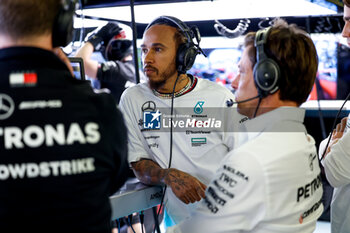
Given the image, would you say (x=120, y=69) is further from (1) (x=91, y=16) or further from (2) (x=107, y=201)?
(2) (x=107, y=201)

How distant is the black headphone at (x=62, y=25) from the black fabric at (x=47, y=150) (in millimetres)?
53

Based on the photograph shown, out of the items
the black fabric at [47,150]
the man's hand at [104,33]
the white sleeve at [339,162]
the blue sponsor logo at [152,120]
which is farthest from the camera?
the man's hand at [104,33]

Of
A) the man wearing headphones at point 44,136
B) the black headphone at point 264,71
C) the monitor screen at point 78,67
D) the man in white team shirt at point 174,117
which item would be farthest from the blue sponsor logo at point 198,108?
the man wearing headphones at point 44,136

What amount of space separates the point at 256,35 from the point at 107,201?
580 millimetres

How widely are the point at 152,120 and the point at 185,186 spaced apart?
0.34 meters

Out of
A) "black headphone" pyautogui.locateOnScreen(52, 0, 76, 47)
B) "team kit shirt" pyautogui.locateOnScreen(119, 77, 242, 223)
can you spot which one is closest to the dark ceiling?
"team kit shirt" pyautogui.locateOnScreen(119, 77, 242, 223)

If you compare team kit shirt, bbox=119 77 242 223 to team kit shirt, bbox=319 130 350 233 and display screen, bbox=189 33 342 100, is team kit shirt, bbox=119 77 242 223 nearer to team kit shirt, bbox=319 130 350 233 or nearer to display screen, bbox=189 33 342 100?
team kit shirt, bbox=319 130 350 233

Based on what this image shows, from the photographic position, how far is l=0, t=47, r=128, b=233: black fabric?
29.7 inches

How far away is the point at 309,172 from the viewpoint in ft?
3.35

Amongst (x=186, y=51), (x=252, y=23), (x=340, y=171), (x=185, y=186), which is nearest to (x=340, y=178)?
(x=340, y=171)

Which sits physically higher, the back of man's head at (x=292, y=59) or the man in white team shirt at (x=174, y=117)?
the back of man's head at (x=292, y=59)

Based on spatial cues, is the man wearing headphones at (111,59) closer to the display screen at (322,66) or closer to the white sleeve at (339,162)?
the display screen at (322,66)

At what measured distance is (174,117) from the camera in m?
1.64

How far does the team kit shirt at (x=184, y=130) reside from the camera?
159 centimetres
